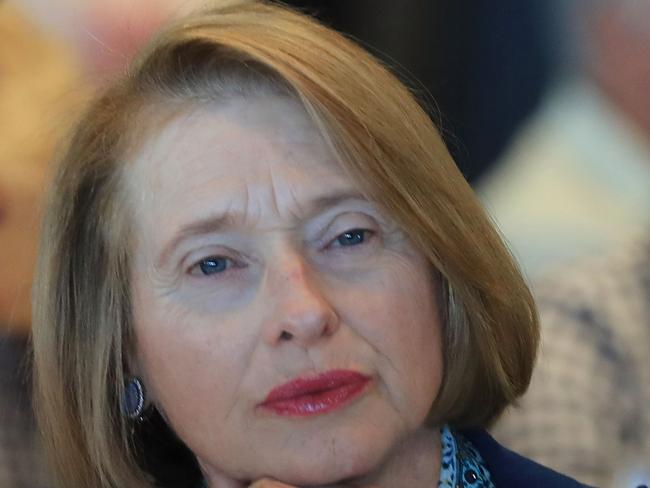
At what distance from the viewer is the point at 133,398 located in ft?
4.83

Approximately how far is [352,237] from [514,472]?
0.44 metres

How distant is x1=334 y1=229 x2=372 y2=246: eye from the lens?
130cm

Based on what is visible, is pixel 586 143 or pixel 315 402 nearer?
pixel 315 402

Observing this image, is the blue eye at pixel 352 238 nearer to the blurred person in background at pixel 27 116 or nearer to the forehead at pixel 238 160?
the forehead at pixel 238 160

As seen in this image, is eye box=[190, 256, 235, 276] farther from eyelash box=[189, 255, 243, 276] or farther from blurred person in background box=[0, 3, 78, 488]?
blurred person in background box=[0, 3, 78, 488]

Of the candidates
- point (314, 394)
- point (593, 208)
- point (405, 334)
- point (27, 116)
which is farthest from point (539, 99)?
point (314, 394)

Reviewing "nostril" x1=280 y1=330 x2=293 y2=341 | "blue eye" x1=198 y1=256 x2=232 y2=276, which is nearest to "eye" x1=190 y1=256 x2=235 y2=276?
"blue eye" x1=198 y1=256 x2=232 y2=276

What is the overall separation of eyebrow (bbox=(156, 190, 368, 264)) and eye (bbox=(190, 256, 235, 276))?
0.04m

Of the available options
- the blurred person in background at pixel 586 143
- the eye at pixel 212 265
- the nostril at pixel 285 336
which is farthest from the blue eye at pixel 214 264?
the blurred person in background at pixel 586 143

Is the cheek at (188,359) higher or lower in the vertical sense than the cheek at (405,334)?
lower

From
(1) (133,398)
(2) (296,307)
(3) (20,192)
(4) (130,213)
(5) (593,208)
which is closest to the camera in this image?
(2) (296,307)

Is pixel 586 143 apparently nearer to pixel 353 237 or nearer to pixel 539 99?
pixel 539 99

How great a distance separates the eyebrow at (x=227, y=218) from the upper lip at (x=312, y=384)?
195mm

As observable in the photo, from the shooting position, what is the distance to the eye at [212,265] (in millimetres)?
1291
